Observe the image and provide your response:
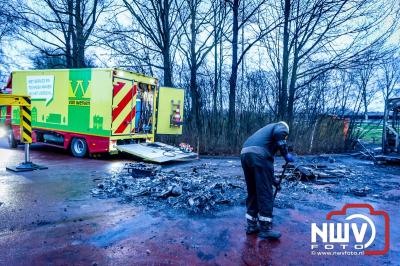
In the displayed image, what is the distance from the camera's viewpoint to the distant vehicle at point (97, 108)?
956cm

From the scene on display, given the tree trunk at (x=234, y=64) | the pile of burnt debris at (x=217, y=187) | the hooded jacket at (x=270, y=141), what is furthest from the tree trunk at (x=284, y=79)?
the hooded jacket at (x=270, y=141)

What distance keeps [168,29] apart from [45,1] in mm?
8178

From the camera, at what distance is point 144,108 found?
11109 millimetres

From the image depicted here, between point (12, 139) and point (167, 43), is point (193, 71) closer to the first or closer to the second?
point (167, 43)

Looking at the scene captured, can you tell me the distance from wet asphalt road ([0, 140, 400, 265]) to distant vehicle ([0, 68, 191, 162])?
3976 millimetres

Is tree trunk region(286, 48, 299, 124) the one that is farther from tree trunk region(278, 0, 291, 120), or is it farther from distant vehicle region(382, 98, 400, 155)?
distant vehicle region(382, 98, 400, 155)

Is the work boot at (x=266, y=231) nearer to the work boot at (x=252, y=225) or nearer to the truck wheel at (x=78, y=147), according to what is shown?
the work boot at (x=252, y=225)

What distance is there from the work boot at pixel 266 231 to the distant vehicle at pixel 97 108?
6.04 m

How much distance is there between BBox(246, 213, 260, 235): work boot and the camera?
13.4 ft

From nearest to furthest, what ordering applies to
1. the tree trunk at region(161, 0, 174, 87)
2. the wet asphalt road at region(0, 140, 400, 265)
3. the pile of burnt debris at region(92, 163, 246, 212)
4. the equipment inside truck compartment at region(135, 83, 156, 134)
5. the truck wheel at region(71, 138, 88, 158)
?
the wet asphalt road at region(0, 140, 400, 265) < the pile of burnt debris at region(92, 163, 246, 212) < the truck wheel at region(71, 138, 88, 158) < the equipment inside truck compartment at region(135, 83, 156, 134) < the tree trunk at region(161, 0, 174, 87)

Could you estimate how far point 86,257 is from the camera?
330cm

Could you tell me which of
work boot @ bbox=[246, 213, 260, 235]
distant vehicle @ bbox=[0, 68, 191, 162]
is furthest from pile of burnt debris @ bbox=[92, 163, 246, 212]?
distant vehicle @ bbox=[0, 68, 191, 162]

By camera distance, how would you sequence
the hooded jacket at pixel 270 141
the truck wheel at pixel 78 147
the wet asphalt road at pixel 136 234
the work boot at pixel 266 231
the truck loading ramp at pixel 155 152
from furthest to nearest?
the truck wheel at pixel 78 147 < the truck loading ramp at pixel 155 152 < the hooded jacket at pixel 270 141 < the work boot at pixel 266 231 < the wet asphalt road at pixel 136 234

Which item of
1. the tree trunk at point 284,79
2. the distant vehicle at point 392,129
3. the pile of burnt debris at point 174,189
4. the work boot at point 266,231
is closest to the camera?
the work boot at point 266,231
